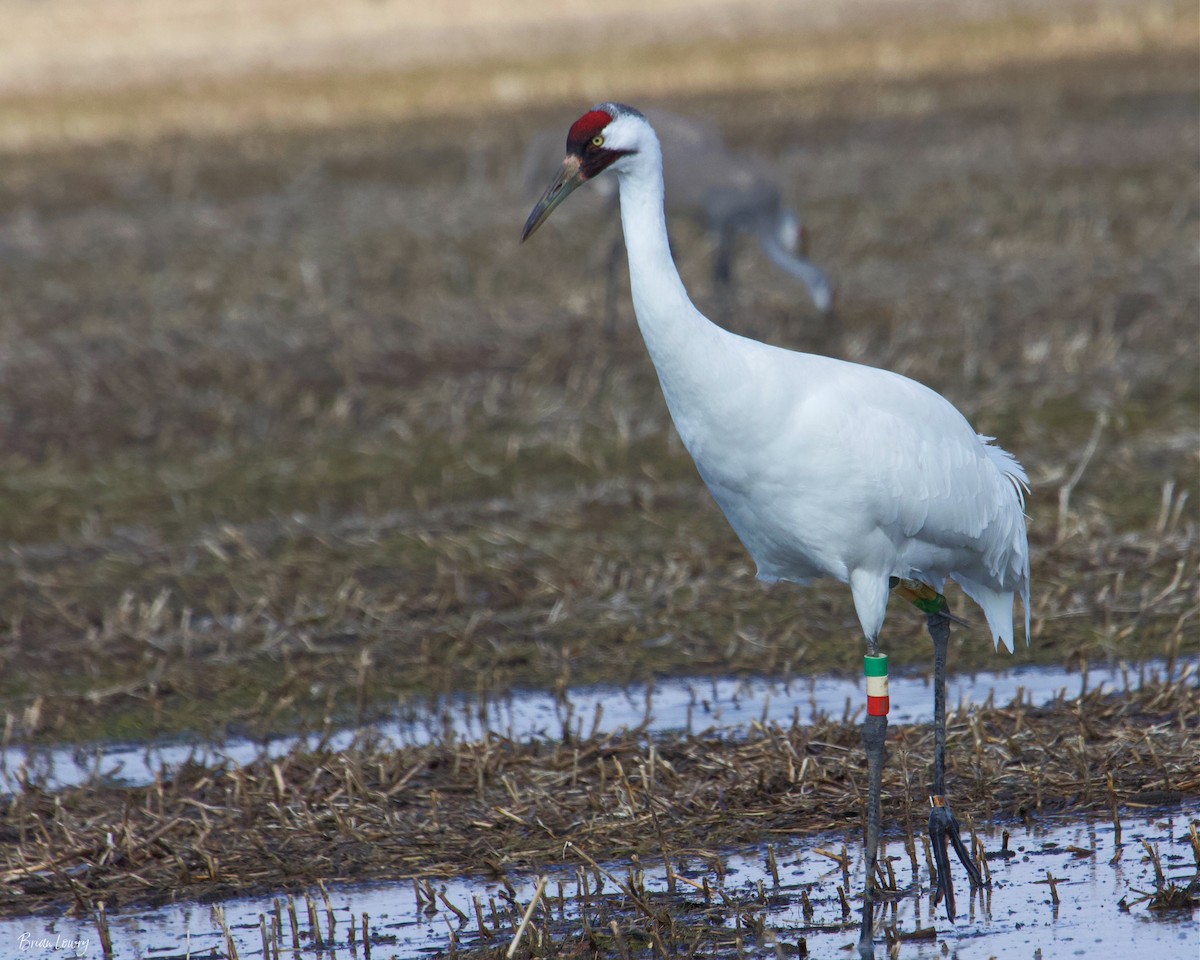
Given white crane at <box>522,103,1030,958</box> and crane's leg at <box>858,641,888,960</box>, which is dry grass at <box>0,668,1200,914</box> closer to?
crane's leg at <box>858,641,888,960</box>

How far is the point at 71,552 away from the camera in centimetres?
822

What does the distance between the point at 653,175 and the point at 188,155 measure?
19155 millimetres

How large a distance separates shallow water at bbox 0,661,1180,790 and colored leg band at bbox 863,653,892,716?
1178mm

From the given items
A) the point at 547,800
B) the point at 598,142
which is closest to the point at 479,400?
the point at 547,800

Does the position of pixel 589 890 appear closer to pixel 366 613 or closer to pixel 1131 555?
pixel 366 613

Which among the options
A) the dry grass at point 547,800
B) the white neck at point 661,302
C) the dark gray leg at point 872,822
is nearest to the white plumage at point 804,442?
the white neck at point 661,302

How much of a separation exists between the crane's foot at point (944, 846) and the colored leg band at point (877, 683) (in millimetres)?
301

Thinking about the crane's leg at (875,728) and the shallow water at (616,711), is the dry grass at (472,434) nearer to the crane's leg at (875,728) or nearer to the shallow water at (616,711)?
the shallow water at (616,711)

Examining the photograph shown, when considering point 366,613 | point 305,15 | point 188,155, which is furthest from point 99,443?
point 305,15

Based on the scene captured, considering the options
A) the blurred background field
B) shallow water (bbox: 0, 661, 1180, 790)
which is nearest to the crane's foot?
shallow water (bbox: 0, 661, 1180, 790)

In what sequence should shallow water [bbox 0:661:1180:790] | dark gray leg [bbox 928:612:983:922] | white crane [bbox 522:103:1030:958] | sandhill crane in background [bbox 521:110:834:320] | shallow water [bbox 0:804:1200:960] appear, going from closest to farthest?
1. shallow water [bbox 0:804:1200:960]
2. white crane [bbox 522:103:1030:958]
3. dark gray leg [bbox 928:612:983:922]
4. shallow water [bbox 0:661:1180:790]
5. sandhill crane in background [bbox 521:110:834:320]

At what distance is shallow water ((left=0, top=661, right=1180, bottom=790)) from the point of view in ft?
19.8

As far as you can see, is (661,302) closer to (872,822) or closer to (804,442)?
(804,442)

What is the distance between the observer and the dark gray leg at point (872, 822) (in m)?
4.37
